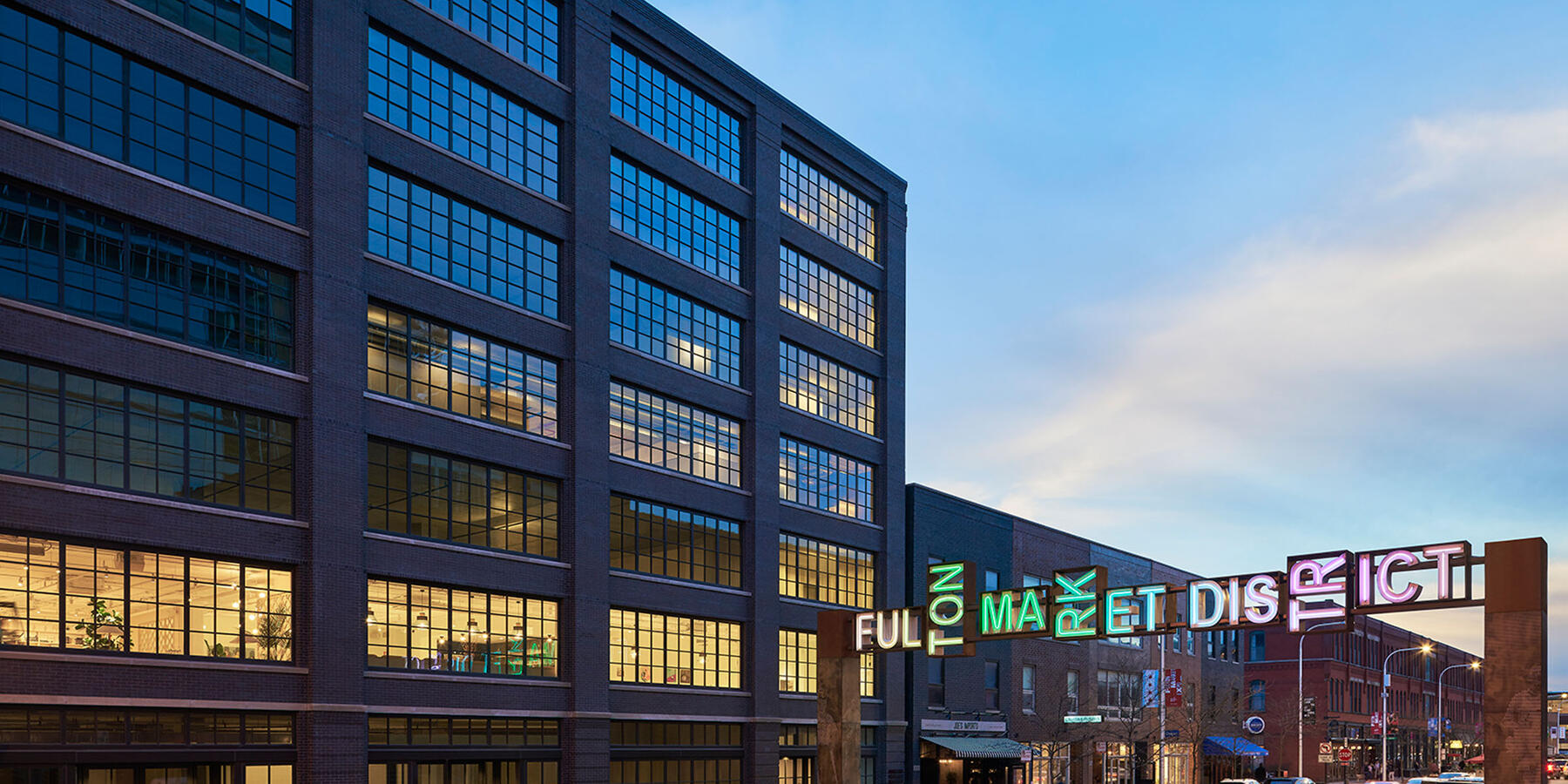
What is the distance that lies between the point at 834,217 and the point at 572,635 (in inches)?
900

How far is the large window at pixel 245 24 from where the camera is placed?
3225 centimetres

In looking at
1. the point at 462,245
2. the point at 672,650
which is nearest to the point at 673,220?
the point at 462,245

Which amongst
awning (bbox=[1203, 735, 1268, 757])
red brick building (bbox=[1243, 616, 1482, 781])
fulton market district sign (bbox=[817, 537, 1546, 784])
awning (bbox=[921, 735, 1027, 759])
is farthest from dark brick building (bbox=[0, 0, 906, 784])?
red brick building (bbox=[1243, 616, 1482, 781])

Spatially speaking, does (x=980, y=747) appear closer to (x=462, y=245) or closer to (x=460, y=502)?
(x=460, y=502)

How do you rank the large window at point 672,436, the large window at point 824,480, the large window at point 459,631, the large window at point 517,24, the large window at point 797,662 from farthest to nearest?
the large window at point 824,480 < the large window at point 797,662 < the large window at point 672,436 < the large window at point 517,24 < the large window at point 459,631

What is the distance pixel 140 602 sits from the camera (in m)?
30.1

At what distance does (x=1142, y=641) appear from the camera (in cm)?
8025

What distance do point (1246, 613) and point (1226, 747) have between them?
60756mm

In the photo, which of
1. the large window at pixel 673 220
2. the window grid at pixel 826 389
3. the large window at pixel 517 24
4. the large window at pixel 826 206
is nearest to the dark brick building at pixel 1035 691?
the window grid at pixel 826 389

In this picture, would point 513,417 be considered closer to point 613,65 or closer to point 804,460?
point 613,65

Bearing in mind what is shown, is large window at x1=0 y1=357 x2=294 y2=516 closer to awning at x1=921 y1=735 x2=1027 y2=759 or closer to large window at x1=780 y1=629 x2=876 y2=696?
large window at x1=780 y1=629 x2=876 y2=696

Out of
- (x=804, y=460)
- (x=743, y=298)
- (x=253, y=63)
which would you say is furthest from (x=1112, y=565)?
(x=253, y=63)

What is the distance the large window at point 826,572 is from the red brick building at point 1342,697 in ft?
132

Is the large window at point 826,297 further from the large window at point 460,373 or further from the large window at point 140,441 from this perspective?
the large window at point 140,441
